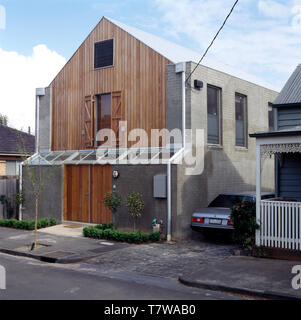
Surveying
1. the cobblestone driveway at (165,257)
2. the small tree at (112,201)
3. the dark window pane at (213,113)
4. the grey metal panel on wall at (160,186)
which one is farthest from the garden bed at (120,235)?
the dark window pane at (213,113)

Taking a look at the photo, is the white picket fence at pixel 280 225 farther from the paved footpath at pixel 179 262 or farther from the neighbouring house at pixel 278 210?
the paved footpath at pixel 179 262

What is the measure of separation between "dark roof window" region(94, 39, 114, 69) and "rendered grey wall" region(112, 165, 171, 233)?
4.59 metres

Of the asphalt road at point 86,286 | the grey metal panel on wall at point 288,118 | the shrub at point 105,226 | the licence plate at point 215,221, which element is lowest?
the asphalt road at point 86,286

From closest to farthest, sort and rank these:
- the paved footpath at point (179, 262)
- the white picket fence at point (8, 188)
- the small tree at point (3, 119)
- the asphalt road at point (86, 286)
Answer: the asphalt road at point (86, 286)
the paved footpath at point (179, 262)
the white picket fence at point (8, 188)
the small tree at point (3, 119)

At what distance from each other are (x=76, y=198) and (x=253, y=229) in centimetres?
787

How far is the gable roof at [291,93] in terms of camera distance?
41.6ft

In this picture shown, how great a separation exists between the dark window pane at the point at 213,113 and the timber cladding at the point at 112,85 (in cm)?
187

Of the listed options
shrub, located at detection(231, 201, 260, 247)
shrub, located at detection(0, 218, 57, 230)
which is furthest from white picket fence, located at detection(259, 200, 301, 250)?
shrub, located at detection(0, 218, 57, 230)

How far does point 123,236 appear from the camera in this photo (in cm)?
1314

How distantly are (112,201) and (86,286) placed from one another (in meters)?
6.21
